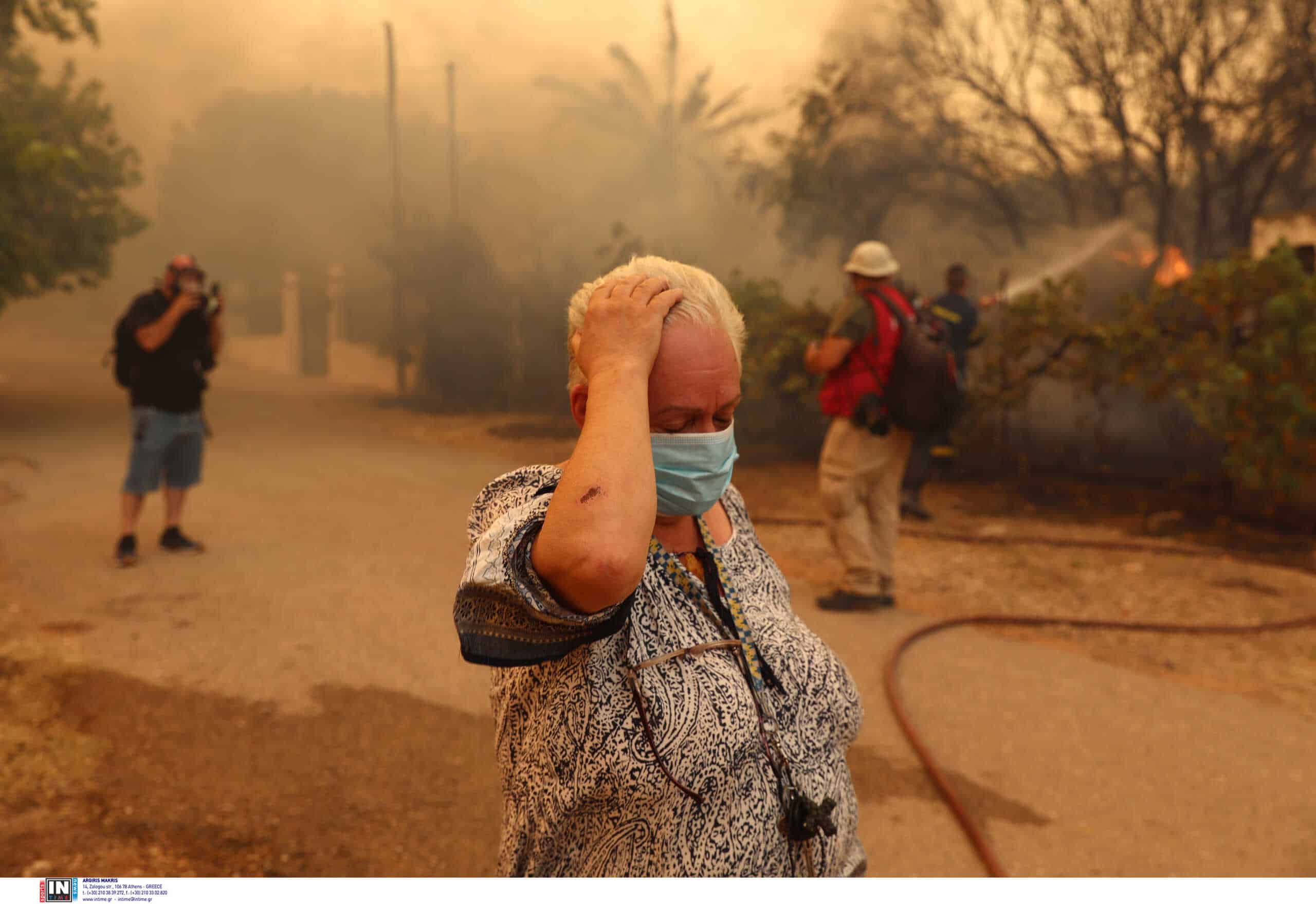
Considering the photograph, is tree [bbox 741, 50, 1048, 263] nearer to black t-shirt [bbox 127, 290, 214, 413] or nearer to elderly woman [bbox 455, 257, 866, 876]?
black t-shirt [bbox 127, 290, 214, 413]

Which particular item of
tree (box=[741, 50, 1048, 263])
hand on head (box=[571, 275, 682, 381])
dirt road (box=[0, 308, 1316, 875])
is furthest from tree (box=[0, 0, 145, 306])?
tree (box=[741, 50, 1048, 263])

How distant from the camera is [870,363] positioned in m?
4.45

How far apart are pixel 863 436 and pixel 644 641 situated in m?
3.52

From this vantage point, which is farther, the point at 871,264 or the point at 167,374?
the point at 167,374

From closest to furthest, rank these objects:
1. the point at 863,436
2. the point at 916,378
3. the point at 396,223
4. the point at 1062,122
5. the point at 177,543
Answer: the point at 916,378, the point at 863,436, the point at 177,543, the point at 1062,122, the point at 396,223

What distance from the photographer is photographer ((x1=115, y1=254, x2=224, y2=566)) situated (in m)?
4.89

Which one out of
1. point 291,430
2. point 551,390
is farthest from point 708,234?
point 291,430

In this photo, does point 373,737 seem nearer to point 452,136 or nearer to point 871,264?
point 871,264

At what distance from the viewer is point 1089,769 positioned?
10.6ft

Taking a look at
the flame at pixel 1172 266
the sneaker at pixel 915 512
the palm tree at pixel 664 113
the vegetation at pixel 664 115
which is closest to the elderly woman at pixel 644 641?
the sneaker at pixel 915 512

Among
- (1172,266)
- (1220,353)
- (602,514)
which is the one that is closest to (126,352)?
(602,514)

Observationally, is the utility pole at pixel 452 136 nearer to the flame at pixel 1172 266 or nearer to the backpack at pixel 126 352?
the backpack at pixel 126 352

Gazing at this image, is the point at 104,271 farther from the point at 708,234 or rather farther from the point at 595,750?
the point at 595,750

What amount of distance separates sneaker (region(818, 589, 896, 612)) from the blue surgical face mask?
3628mm
